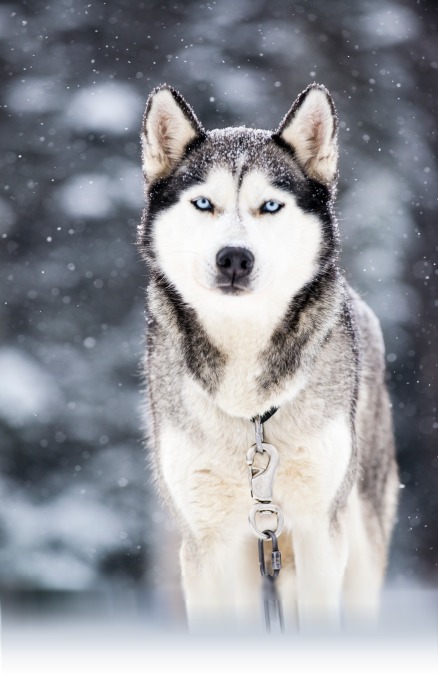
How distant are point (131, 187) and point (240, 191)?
0.68 meters

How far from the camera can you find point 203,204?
1287 millimetres

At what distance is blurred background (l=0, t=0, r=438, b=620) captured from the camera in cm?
177

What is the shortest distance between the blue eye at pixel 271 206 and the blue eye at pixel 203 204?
0.09 m

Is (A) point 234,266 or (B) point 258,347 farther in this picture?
(B) point 258,347

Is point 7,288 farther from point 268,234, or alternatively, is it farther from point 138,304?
point 268,234

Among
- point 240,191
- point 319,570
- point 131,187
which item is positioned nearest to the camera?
point 240,191

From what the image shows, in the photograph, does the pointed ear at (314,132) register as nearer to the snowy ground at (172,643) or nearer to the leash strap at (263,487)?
the leash strap at (263,487)

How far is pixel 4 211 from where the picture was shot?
183 centimetres

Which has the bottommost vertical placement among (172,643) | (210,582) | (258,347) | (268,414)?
(172,643)

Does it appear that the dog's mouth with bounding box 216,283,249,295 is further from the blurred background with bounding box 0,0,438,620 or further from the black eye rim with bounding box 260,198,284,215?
the blurred background with bounding box 0,0,438,620

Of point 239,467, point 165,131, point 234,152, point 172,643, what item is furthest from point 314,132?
point 172,643

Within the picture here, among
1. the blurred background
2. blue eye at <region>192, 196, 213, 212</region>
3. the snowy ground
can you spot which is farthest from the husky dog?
the blurred background

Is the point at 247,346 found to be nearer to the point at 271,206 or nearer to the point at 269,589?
the point at 271,206

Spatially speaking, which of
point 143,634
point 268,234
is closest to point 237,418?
point 268,234
